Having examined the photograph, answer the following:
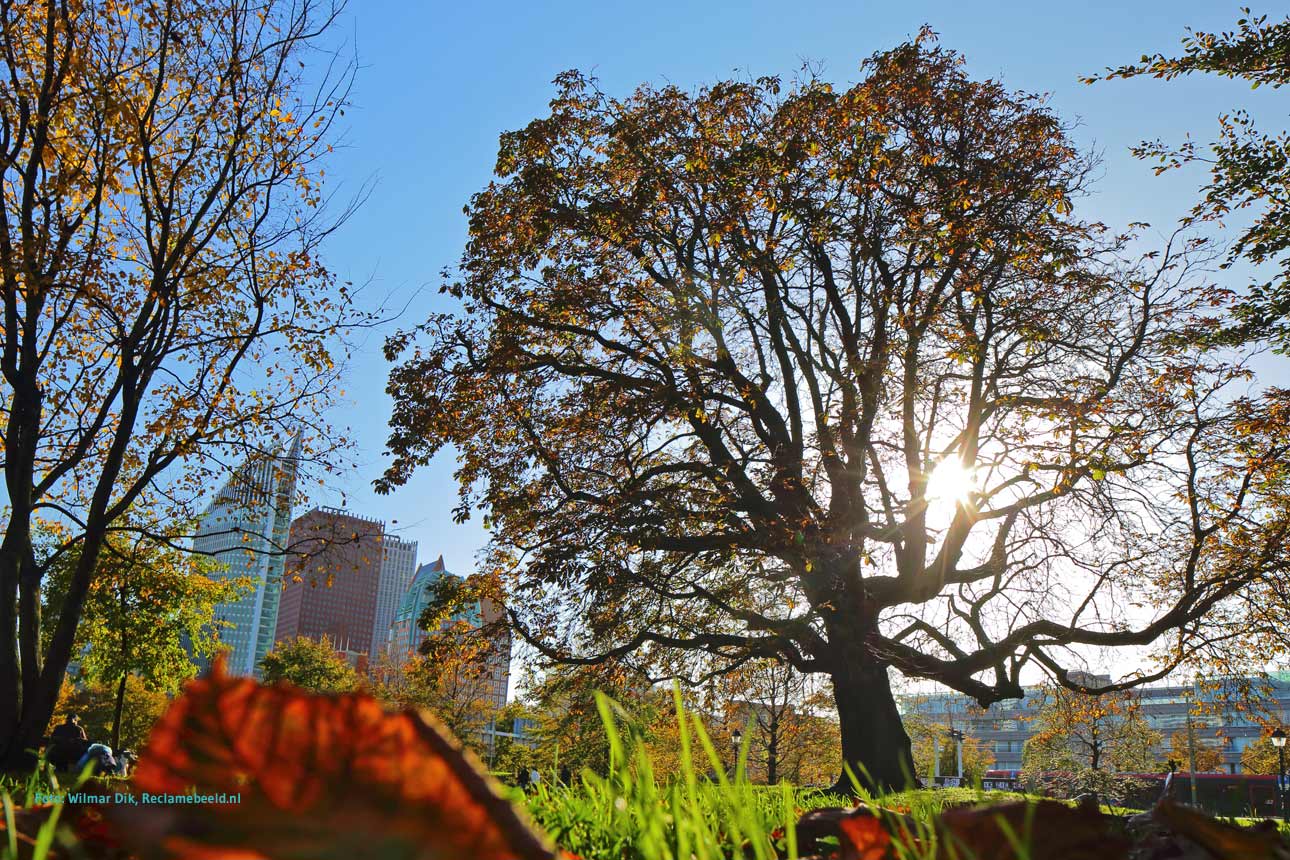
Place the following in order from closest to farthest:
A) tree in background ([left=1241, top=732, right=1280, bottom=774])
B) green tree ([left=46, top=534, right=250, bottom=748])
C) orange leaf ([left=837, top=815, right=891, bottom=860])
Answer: orange leaf ([left=837, top=815, right=891, bottom=860]) → green tree ([left=46, top=534, right=250, bottom=748]) → tree in background ([left=1241, top=732, right=1280, bottom=774])

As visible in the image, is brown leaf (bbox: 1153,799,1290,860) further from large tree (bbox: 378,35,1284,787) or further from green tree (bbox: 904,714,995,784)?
green tree (bbox: 904,714,995,784)

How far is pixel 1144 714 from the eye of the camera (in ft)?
62.1

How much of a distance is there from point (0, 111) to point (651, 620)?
34.9 ft

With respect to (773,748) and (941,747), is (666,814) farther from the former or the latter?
(941,747)

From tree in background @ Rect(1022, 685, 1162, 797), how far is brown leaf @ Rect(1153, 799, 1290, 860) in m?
1.03

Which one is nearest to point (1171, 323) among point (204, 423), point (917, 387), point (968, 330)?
point (968, 330)

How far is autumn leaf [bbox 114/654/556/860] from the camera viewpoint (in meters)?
0.46

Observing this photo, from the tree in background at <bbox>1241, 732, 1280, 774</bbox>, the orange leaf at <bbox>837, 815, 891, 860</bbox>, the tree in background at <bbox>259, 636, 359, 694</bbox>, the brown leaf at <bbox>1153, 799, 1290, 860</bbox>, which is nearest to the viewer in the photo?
the brown leaf at <bbox>1153, 799, 1290, 860</bbox>

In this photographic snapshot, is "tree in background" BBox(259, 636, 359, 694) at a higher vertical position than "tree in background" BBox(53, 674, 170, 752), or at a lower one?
higher

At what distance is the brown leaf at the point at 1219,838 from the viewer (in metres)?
0.72

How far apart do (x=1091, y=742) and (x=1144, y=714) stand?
30322mm

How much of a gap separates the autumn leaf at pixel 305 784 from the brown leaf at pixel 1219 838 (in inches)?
25.6

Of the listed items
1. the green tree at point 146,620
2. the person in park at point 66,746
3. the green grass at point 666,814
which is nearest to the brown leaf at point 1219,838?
the green grass at point 666,814

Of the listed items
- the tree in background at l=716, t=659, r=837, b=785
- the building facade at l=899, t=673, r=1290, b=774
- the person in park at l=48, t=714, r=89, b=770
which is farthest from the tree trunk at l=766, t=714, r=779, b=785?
the person in park at l=48, t=714, r=89, b=770
